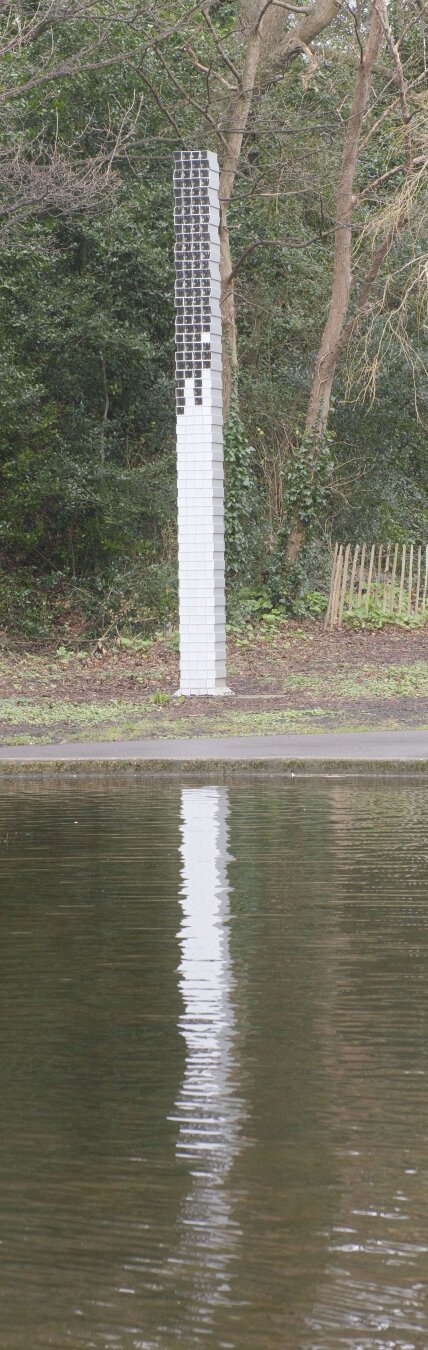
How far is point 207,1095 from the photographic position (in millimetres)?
5352

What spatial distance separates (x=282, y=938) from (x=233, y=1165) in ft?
10.1

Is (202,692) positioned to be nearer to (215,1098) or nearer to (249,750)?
(249,750)

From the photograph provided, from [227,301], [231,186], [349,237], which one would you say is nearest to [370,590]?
[227,301]

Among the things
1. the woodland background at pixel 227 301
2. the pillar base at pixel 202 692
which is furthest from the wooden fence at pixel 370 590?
the pillar base at pixel 202 692

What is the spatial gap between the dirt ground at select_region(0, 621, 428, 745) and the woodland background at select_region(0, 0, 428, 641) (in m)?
2.88

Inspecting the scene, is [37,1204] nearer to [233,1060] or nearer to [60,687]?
[233,1060]

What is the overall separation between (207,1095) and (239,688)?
53.9 feet

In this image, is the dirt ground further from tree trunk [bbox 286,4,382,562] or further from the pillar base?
tree trunk [bbox 286,4,382,562]

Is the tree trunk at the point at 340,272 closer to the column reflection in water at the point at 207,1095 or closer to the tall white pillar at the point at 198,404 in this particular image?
the tall white pillar at the point at 198,404

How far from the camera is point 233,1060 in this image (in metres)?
5.75

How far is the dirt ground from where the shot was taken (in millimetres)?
17281

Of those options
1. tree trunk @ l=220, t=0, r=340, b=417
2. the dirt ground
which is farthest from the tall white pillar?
tree trunk @ l=220, t=0, r=340, b=417

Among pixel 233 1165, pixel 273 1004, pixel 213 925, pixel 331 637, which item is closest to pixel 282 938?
pixel 213 925

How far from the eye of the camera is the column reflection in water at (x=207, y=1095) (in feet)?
13.0
